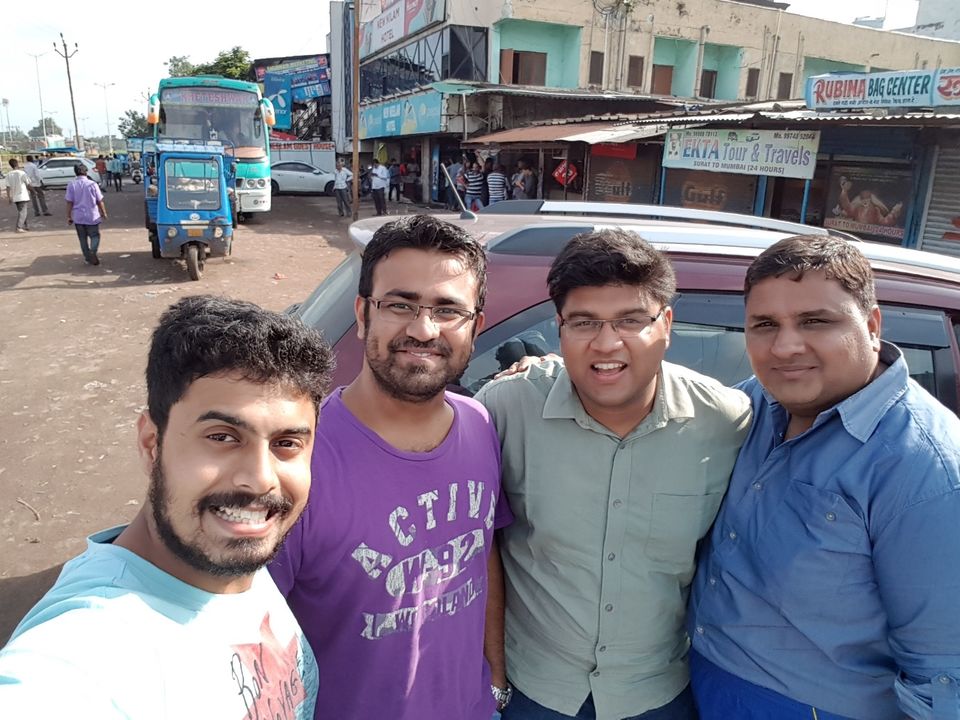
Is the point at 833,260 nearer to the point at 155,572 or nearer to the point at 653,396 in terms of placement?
the point at 653,396

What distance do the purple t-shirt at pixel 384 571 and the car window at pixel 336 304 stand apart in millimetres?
687

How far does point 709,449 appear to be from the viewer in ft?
5.57

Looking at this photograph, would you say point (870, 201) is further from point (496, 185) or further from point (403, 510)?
point (403, 510)

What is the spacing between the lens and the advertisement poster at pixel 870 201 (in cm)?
977

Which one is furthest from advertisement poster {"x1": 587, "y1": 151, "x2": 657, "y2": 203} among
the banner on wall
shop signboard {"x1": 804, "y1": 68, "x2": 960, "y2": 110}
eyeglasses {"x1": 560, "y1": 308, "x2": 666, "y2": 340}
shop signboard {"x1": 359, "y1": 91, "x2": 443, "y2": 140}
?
the banner on wall

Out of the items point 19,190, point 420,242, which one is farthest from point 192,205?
point 420,242

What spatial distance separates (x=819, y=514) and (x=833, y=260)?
0.56m

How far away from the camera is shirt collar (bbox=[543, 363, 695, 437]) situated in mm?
1679

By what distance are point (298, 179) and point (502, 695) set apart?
2640 cm

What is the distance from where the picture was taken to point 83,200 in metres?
12.0

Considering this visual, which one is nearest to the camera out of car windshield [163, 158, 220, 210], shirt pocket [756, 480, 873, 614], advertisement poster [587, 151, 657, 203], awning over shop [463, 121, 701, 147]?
shirt pocket [756, 480, 873, 614]

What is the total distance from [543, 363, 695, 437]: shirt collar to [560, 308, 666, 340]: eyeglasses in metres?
0.15

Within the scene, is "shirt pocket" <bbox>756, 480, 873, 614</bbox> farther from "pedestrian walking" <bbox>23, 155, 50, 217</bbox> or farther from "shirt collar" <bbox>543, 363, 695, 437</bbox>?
"pedestrian walking" <bbox>23, 155, 50, 217</bbox>

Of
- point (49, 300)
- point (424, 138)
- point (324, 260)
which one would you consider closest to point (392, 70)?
point (424, 138)
